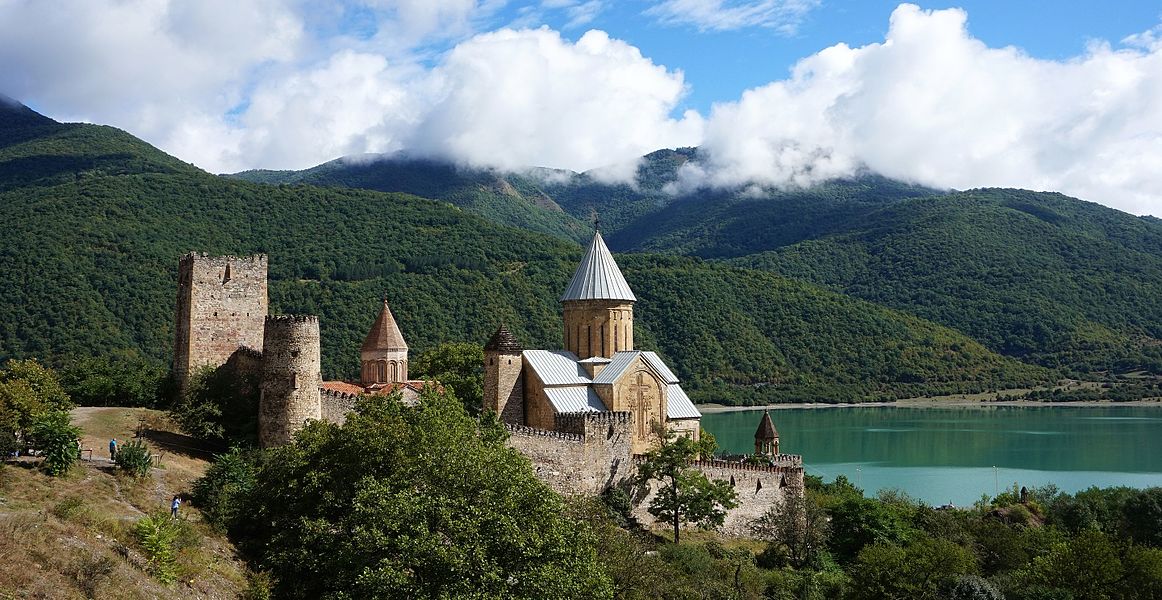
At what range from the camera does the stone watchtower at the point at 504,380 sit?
78.0 ft

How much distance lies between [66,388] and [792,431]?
4679 centimetres

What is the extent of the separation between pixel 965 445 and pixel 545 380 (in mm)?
40674

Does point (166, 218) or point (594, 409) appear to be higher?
point (166, 218)

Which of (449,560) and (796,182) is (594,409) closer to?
(449,560)

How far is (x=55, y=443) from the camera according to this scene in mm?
14586

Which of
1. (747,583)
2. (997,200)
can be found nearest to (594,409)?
(747,583)

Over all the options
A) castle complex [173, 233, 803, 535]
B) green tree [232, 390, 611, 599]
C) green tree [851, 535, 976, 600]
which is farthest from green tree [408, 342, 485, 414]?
green tree [232, 390, 611, 599]

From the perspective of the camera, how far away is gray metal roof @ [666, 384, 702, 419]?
1023 inches

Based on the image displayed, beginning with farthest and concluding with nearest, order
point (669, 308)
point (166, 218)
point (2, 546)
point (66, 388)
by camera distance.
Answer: point (669, 308) → point (166, 218) → point (66, 388) → point (2, 546)

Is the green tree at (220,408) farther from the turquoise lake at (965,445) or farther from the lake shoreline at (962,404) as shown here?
the lake shoreline at (962,404)

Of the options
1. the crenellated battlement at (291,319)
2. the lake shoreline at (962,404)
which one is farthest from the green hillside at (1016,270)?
the crenellated battlement at (291,319)

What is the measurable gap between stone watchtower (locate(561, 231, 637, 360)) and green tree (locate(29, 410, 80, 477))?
46.1 ft

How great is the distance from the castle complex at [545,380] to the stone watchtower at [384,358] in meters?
0.03

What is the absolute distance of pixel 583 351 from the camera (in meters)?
26.6
